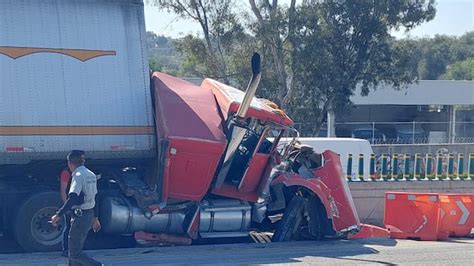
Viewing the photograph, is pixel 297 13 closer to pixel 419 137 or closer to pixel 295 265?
pixel 419 137

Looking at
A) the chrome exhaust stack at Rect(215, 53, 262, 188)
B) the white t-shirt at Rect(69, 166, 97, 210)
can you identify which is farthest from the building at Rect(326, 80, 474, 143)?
the white t-shirt at Rect(69, 166, 97, 210)

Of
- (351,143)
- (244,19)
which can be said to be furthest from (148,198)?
(244,19)

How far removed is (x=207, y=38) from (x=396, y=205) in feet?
68.0

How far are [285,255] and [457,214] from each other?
5155 millimetres

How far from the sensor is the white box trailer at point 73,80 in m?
13.2

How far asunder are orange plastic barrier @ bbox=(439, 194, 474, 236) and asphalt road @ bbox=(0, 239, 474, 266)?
1.62m

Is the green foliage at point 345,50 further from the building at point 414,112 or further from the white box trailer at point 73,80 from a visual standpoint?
the white box trailer at point 73,80

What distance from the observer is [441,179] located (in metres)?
23.0

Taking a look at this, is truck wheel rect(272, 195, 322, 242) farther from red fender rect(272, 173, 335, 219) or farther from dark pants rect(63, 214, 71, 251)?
dark pants rect(63, 214, 71, 251)

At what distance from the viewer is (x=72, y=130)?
13.5 meters

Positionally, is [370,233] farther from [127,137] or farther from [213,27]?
[213,27]

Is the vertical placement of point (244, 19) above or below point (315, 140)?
above

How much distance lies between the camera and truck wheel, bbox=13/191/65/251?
1330 centimetres

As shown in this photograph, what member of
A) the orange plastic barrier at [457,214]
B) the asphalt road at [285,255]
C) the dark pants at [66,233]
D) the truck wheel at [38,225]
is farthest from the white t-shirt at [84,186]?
the orange plastic barrier at [457,214]
